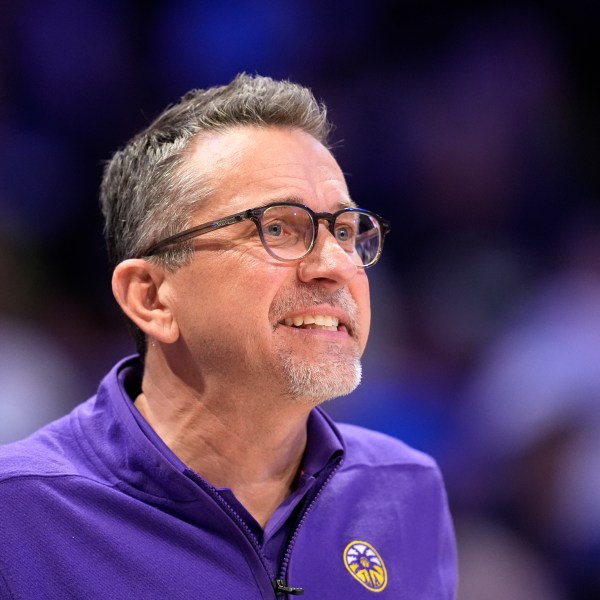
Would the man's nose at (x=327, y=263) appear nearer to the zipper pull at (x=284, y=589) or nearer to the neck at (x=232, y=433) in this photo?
the neck at (x=232, y=433)

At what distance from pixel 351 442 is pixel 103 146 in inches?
Answer: 114

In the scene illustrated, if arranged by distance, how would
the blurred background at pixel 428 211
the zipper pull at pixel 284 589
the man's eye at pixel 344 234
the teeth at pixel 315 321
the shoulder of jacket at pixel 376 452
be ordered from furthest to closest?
the blurred background at pixel 428 211
the shoulder of jacket at pixel 376 452
the man's eye at pixel 344 234
the teeth at pixel 315 321
the zipper pull at pixel 284 589

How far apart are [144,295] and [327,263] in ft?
1.78

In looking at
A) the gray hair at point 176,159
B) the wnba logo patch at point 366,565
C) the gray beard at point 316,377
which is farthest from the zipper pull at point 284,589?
the gray hair at point 176,159

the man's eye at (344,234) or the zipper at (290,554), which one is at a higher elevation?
the man's eye at (344,234)

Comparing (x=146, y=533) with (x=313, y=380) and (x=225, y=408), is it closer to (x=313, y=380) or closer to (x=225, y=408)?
(x=225, y=408)

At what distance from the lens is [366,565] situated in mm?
2357

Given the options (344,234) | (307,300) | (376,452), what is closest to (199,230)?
(307,300)

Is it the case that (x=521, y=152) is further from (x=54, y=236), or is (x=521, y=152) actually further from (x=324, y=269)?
(x=324, y=269)

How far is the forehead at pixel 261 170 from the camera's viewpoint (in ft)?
7.52

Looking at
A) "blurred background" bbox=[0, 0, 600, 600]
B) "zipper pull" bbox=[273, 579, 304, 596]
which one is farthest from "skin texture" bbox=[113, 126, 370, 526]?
"blurred background" bbox=[0, 0, 600, 600]

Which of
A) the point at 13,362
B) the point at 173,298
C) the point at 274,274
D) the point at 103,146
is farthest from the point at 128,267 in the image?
the point at 103,146

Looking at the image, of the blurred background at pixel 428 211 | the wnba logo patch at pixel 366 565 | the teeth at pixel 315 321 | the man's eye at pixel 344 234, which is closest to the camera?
the teeth at pixel 315 321

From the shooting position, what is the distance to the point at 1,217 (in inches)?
175
